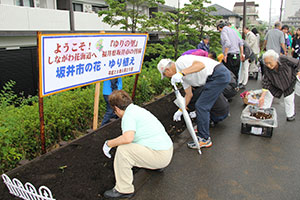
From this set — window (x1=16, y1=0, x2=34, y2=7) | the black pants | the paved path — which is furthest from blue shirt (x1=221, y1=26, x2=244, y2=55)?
window (x1=16, y1=0, x2=34, y2=7)

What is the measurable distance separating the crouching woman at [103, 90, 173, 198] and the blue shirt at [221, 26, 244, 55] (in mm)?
4754

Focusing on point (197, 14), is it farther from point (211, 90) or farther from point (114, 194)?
point (114, 194)

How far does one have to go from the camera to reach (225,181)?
320 cm

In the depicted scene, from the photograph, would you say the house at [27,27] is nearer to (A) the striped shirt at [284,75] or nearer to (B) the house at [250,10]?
(A) the striped shirt at [284,75]

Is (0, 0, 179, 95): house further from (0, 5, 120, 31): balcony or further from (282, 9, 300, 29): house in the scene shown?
(282, 9, 300, 29): house

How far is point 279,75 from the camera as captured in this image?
16.1ft

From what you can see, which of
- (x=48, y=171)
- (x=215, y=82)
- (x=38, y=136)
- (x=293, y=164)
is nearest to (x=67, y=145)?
(x=38, y=136)

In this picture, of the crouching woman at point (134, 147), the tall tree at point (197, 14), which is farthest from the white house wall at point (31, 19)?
the crouching woman at point (134, 147)

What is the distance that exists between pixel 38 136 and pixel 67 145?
0.42 meters

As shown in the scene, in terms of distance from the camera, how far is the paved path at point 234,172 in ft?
9.71

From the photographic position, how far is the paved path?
296 cm

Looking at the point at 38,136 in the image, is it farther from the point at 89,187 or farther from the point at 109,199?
the point at 109,199

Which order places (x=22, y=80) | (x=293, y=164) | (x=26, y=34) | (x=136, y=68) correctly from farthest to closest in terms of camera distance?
1. (x=26, y=34)
2. (x=22, y=80)
3. (x=136, y=68)
4. (x=293, y=164)

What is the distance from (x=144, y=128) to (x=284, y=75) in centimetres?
337
